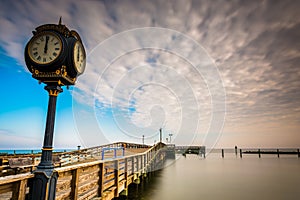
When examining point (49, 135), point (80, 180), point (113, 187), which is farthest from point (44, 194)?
point (113, 187)

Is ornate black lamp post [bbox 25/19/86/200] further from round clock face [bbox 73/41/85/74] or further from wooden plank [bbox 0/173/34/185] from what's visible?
wooden plank [bbox 0/173/34/185]

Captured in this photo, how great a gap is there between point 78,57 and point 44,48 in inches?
28.4

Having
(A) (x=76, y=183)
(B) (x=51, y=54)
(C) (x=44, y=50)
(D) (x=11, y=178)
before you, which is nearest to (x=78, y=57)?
(B) (x=51, y=54)

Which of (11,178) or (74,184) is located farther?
(74,184)

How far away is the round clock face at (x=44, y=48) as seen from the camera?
13.0 ft

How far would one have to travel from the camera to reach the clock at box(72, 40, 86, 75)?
4.27m

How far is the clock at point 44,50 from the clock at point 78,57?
0.94ft

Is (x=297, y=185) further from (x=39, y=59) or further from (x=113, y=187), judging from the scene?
(x=39, y=59)

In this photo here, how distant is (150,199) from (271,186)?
11055 mm

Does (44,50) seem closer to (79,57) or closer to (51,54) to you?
(51,54)

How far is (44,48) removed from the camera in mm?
4016

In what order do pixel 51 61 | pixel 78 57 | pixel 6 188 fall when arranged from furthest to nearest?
pixel 78 57 < pixel 51 61 < pixel 6 188

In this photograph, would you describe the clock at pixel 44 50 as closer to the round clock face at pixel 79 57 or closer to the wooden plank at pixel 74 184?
the round clock face at pixel 79 57

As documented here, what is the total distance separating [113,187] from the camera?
24.5 feet
